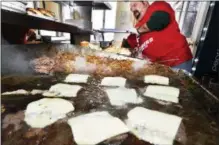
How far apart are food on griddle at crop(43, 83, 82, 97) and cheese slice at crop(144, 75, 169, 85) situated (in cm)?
73

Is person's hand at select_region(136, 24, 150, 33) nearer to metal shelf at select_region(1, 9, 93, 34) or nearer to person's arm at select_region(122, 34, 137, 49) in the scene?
person's arm at select_region(122, 34, 137, 49)

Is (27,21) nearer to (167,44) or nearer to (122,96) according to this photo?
(122,96)

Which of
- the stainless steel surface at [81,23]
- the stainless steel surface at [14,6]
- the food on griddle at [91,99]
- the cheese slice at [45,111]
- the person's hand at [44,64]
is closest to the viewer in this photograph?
the cheese slice at [45,111]

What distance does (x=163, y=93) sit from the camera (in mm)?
1552

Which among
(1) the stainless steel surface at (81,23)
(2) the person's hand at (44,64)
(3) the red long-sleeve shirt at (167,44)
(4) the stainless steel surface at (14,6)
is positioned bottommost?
(2) the person's hand at (44,64)

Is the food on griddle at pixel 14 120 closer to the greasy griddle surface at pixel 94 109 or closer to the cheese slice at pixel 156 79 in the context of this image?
the greasy griddle surface at pixel 94 109

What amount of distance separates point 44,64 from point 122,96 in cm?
110

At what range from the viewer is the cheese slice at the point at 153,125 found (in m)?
0.97

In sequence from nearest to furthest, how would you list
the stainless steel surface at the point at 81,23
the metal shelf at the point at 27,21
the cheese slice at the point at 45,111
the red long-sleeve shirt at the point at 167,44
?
the cheese slice at the point at 45,111, the metal shelf at the point at 27,21, the red long-sleeve shirt at the point at 167,44, the stainless steel surface at the point at 81,23

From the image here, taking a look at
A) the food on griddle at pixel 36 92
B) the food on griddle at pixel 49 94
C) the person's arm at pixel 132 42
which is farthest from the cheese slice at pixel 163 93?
the person's arm at pixel 132 42

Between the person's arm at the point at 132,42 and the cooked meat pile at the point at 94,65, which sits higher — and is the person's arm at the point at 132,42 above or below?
above

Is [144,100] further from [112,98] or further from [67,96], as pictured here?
[67,96]

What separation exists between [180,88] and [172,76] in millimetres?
326

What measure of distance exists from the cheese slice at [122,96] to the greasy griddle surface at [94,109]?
0.05 meters
